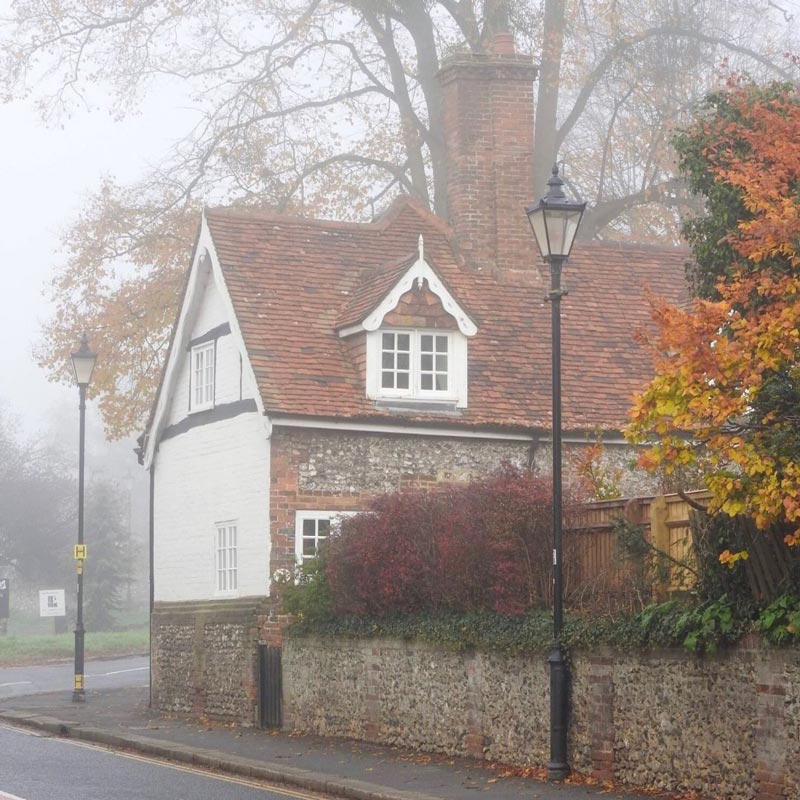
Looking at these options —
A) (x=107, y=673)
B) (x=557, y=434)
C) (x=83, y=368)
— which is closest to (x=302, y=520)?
(x=83, y=368)

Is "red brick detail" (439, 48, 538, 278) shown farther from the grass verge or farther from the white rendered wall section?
the grass verge

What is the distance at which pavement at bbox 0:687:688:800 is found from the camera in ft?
46.9

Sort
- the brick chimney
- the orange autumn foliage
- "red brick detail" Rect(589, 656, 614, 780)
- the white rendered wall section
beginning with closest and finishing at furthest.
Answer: the orange autumn foliage, "red brick detail" Rect(589, 656, 614, 780), the white rendered wall section, the brick chimney

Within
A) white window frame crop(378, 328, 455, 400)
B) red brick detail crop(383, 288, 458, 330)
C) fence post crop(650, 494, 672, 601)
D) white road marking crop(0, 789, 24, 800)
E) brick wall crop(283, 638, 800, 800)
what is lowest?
white road marking crop(0, 789, 24, 800)

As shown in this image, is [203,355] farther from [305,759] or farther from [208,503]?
[305,759]

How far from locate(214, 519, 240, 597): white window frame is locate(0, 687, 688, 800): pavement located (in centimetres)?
215

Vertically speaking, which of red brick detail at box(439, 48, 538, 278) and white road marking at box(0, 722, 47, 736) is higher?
red brick detail at box(439, 48, 538, 278)

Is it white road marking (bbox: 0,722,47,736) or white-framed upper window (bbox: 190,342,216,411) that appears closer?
white road marking (bbox: 0,722,47,736)

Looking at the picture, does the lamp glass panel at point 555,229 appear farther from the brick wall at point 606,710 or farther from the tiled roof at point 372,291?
the tiled roof at point 372,291

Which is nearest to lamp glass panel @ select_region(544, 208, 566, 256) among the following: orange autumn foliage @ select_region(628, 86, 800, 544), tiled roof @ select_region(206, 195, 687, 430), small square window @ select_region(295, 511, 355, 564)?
orange autumn foliage @ select_region(628, 86, 800, 544)

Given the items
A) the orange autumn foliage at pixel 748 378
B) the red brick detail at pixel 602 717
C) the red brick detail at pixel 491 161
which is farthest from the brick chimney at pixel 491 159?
the orange autumn foliage at pixel 748 378

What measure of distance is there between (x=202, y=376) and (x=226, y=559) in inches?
135

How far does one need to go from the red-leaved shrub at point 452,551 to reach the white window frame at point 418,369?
4480 mm

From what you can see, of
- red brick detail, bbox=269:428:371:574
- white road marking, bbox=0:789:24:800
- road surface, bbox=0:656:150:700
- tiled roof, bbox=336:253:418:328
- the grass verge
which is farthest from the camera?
the grass verge
